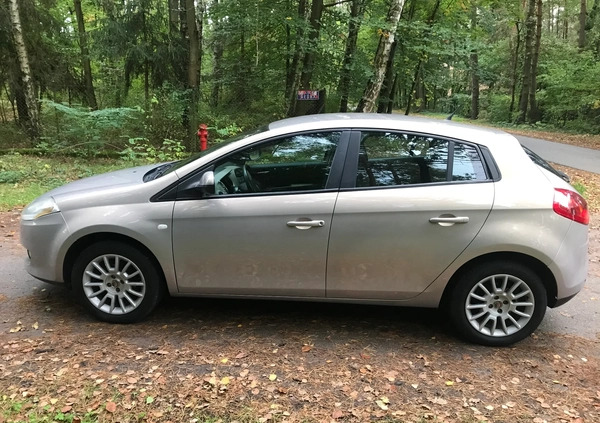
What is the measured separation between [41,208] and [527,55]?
2895 centimetres

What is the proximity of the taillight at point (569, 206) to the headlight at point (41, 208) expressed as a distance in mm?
3970

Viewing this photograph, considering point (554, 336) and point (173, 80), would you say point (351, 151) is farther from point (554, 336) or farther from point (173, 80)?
point (173, 80)

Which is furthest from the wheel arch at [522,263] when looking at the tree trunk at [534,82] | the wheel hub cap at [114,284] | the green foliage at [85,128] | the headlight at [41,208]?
the tree trunk at [534,82]

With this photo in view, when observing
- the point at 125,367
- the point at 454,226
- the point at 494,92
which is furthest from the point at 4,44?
the point at 494,92

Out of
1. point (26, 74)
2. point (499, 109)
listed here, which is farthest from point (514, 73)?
point (26, 74)

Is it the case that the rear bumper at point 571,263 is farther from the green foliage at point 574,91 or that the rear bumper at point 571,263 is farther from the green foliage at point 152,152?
the green foliage at point 574,91

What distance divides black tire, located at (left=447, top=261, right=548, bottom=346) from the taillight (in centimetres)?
51

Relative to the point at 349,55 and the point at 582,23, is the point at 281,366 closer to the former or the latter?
the point at 349,55

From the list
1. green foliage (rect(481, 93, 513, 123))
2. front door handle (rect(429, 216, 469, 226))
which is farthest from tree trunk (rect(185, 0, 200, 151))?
green foliage (rect(481, 93, 513, 123))

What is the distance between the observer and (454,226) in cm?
354

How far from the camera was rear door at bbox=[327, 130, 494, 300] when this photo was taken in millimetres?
3547

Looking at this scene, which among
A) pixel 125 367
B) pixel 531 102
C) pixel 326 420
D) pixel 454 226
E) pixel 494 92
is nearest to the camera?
pixel 326 420

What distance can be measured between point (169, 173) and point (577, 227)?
325 cm

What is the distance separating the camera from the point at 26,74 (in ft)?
40.4
